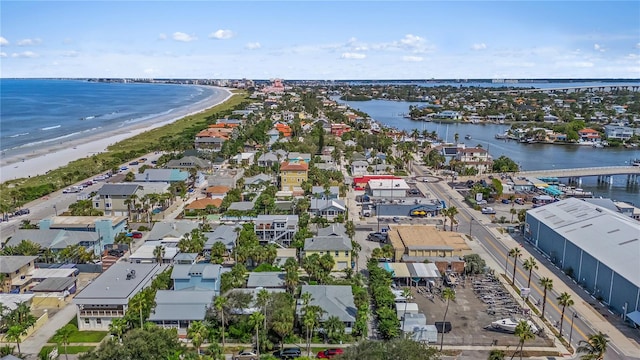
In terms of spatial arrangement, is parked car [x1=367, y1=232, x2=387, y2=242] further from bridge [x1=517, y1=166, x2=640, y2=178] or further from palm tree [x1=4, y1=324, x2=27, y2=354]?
bridge [x1=517, y1=166, x2=640, y2=178]

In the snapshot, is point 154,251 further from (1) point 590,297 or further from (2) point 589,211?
(2) point 589,211

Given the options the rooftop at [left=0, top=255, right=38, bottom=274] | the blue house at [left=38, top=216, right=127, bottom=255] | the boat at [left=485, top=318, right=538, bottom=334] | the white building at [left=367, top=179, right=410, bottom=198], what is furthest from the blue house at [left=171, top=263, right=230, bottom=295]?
the white building at [left=367, top=179, right=410, bottom=198]

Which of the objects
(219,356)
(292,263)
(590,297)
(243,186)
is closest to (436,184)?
(243,186)

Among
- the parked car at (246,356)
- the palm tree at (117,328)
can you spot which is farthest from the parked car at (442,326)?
the palm tree at (117,328)

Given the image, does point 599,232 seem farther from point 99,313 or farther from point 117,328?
point 99,313

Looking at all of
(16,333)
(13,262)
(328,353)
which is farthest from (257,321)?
(13,262)
